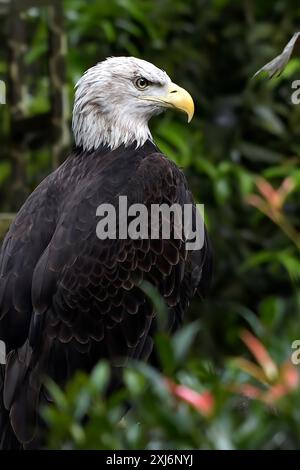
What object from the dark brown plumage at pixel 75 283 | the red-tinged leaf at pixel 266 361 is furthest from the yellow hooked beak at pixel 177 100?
the red-tinged leaf at pixel 266 361

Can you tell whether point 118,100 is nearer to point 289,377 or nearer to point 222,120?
point 289,377

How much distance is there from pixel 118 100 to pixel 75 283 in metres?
0.82

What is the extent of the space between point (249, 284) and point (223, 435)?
16.8 ft

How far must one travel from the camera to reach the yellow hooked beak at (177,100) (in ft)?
→ 14.7

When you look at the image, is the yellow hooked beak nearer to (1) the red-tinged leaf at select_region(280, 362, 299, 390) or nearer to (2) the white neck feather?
(2) the white neck feather

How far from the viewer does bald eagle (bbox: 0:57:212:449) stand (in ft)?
13.4

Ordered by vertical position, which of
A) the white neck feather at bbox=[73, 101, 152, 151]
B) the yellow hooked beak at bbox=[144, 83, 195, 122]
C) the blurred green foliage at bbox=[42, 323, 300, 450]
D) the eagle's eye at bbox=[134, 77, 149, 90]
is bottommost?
the blurred green foliage at bbox=[42, 323, 300, 450]

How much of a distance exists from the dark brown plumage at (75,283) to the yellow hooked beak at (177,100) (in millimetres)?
246

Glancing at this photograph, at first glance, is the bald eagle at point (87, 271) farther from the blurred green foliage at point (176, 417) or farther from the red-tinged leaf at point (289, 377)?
the red-tinged leaf at point (289, 377)

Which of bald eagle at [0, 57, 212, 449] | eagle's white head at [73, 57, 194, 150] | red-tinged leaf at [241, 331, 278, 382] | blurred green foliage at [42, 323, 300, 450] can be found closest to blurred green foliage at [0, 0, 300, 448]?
eagle's white head at [73, 57, 194, 150]
